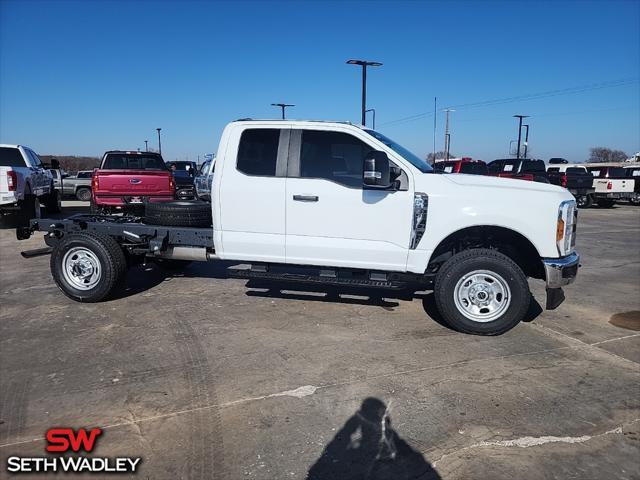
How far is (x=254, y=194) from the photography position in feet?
17.5

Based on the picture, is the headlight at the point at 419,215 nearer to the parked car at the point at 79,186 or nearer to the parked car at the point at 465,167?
the parked car at the point at 465,167

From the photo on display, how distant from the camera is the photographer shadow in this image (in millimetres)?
2754

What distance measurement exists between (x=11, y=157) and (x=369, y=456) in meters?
13.7

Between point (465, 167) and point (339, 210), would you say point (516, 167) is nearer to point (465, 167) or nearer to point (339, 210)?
point (465, 167)

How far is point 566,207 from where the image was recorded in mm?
4836

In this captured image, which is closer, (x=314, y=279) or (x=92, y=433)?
(x=92, y=433)

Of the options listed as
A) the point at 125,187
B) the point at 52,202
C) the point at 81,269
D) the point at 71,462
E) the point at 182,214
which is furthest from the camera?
the point at 52,202

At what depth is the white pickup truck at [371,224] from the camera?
15.9ft

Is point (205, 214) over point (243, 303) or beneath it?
over

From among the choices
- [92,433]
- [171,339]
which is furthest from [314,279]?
[92,433]

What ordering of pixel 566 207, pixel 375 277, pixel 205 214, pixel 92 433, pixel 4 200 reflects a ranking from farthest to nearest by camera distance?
pixel 4 200
pixel 205 214
pixel 375 277
pixel 566 207
pixel 92 433

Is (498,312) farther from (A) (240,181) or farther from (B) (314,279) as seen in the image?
(A) (240,181)

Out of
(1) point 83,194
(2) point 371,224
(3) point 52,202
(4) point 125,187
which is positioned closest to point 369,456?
(2) point 371,224

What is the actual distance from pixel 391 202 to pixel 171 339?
106 inches
